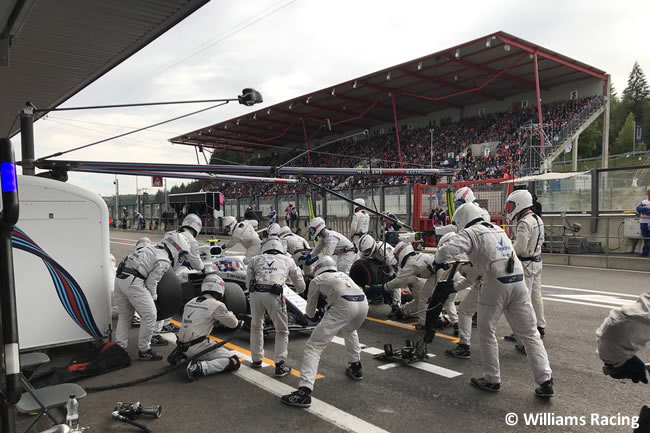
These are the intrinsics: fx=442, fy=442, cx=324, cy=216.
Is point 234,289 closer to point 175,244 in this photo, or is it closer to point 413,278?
point 175,244

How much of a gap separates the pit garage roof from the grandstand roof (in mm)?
15735

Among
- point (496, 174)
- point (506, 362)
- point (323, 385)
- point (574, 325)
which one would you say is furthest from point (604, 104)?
point (323, 385)

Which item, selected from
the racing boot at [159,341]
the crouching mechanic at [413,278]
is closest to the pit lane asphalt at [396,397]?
the racing boot at [159,341]

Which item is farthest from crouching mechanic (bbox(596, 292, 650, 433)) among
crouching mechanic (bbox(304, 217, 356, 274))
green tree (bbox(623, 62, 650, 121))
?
green tree (bbox(623, 62, 650, 121))

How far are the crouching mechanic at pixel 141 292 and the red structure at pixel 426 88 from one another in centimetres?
1430

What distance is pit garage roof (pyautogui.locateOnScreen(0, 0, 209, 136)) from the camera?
4.49m

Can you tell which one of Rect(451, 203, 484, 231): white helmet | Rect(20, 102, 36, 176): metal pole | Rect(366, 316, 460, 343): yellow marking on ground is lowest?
Rect(366, 316, 460, 343): yellow marking on ground

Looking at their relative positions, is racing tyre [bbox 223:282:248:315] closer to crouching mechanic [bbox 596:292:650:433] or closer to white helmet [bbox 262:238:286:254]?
white helmet [bbox 262:238:286:254]

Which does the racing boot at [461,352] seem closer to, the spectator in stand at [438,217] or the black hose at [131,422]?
the black hose at [131,422]

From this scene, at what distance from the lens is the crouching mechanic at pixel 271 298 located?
5.23 m

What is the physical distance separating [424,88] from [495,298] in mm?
27225

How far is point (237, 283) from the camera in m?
7.84

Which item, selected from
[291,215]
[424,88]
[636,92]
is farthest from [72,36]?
[636,92]

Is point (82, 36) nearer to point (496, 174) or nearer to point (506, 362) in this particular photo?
point (506, 362)
